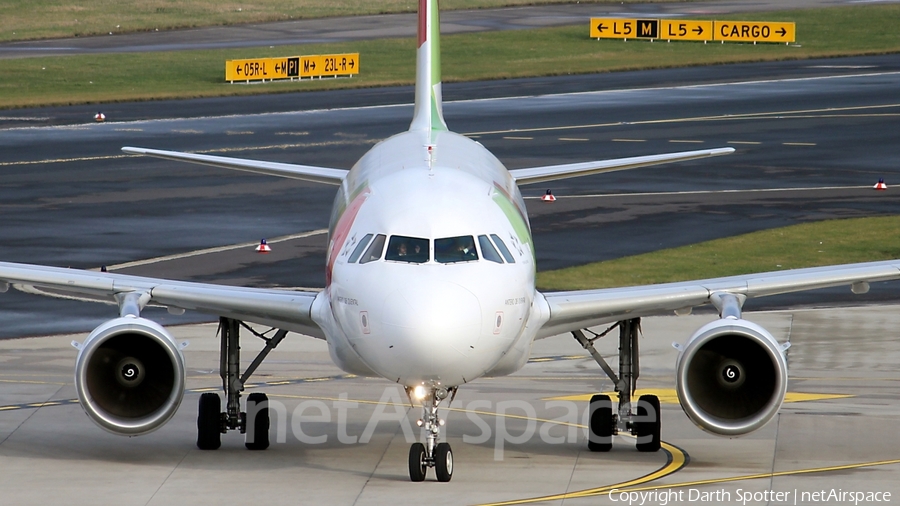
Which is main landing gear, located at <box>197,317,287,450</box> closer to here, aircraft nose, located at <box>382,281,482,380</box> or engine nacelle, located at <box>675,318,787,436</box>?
aircraft nose, located at <box>382,281,482,380</box>

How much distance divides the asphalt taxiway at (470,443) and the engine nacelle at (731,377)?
0.81 meters

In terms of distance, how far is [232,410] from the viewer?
2053 centimetres

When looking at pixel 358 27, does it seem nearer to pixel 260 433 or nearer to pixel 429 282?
pixel 260 433

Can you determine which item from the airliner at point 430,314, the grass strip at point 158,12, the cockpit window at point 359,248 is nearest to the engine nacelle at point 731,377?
the airliner at point 430,314

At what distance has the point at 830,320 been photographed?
1161 inches

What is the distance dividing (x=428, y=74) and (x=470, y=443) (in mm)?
6524

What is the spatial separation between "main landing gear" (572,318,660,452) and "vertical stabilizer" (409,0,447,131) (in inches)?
197

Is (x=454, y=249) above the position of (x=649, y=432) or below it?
above

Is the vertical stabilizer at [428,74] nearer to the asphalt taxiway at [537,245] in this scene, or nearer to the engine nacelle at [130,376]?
the asphalt taxiway at [537,245]

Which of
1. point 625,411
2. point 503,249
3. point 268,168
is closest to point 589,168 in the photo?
point 625,411

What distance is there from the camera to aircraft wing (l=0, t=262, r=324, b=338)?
1903 centimetres

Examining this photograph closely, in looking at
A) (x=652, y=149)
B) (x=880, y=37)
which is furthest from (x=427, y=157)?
(x=880, y=37)

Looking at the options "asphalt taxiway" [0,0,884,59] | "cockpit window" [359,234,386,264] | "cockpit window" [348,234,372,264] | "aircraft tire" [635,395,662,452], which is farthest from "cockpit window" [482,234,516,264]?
"asphalt taxiway" [0,0,884,59]

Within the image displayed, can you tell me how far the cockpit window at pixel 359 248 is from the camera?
17109 mm
